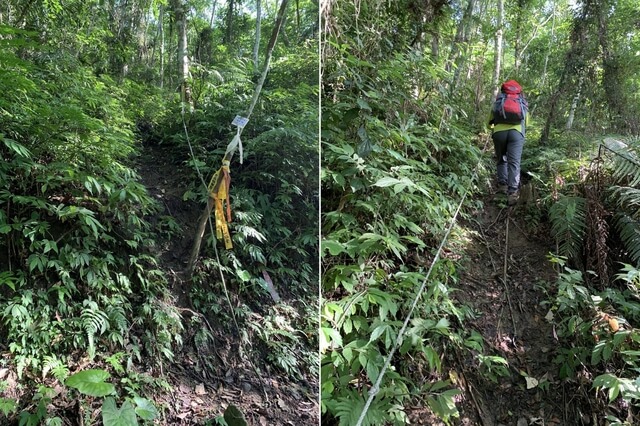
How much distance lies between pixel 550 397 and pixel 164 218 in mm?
2396

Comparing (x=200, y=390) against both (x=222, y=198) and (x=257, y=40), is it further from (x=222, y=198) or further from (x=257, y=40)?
(x=257, y=40)

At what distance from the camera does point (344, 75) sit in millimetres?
2299

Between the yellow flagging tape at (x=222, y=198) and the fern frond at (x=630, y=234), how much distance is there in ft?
10.3

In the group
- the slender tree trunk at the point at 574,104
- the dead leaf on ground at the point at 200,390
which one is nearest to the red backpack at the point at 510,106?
the slender tree trunk at the point at 574,104

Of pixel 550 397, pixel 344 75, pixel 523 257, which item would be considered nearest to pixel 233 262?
pixel 344 75

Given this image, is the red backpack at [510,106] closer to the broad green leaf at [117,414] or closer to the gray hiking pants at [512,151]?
the gray hiking pants at [512,151]

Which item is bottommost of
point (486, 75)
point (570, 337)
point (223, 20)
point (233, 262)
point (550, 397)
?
point (550, 397)

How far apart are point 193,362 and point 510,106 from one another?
4.20m

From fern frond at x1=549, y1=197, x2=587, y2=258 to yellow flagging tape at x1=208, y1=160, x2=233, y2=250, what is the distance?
3.10m

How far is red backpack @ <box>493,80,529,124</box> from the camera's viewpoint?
415 cm

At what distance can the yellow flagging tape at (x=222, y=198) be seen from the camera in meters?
0.92

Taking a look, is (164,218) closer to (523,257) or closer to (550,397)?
(550,397)

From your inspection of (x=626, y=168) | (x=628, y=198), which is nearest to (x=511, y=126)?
(x=626, y=168)

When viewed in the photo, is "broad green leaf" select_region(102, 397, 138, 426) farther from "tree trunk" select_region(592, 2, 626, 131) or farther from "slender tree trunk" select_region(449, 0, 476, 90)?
"tree trunk" select_region(592, 2, 626, 131)
